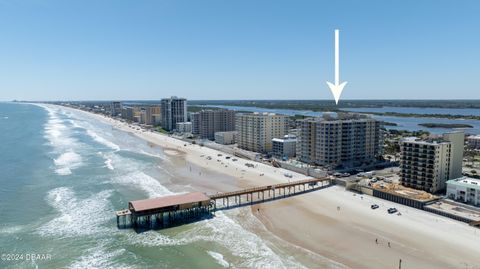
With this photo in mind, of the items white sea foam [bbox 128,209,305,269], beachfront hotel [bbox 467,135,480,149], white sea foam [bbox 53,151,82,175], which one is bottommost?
white sea foam [bbox 128,209,305,269]

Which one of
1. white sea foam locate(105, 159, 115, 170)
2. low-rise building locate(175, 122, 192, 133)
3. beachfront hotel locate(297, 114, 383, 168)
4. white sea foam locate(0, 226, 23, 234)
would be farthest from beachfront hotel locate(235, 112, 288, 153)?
white sea foam locate(0, 226, 23, 234)

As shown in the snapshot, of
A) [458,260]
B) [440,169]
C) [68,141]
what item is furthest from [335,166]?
[68,141]

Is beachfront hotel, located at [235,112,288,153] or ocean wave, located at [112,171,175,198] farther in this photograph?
beachfront hotel, located at [235,112,288,153]

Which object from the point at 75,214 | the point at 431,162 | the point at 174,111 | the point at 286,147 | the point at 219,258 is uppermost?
the point at 174,111

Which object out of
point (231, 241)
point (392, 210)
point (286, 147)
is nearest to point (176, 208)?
point (231, 241)

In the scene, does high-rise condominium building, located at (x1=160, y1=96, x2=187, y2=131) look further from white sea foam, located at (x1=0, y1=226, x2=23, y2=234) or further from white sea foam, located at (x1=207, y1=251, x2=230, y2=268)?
white sea foam, located at (x1=207, y1=251, x2=230, y2=268)

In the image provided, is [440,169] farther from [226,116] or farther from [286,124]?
[226,116]

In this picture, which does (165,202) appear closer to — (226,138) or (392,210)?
(392,210)
